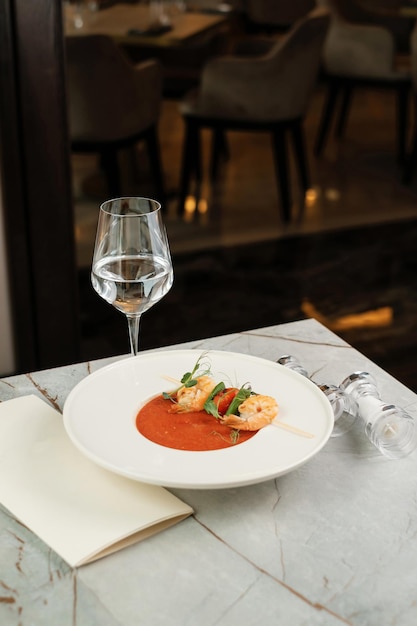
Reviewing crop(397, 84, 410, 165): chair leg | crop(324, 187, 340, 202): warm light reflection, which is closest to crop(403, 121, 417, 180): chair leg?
crop(397, 84, 410, 165): chair leg

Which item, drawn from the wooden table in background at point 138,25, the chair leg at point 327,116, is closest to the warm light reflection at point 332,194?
the chair leg at point 327,116

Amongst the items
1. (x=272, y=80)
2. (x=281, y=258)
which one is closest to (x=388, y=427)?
(x=281, y=258)

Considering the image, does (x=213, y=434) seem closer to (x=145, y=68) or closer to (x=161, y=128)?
(x=145, y=68)

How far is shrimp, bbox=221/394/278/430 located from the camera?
98cm

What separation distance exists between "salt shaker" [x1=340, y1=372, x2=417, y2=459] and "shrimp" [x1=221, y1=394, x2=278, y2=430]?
0.42 feet

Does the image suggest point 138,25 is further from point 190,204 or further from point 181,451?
point 181,451

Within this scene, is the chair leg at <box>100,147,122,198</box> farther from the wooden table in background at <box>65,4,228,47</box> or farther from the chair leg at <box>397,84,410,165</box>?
the chair leg at <box>397,84,410,165</box>

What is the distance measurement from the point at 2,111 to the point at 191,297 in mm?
1163

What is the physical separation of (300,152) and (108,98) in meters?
1.08

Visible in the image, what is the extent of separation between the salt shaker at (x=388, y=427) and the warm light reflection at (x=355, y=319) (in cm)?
183

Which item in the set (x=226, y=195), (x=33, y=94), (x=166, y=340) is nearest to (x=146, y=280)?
(x=33, y=94)

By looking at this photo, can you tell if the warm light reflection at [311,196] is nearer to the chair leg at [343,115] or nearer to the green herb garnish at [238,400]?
the chair leg at [343,115]

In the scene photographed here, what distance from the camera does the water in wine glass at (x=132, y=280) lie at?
1.07 m

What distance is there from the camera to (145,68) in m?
3.62
